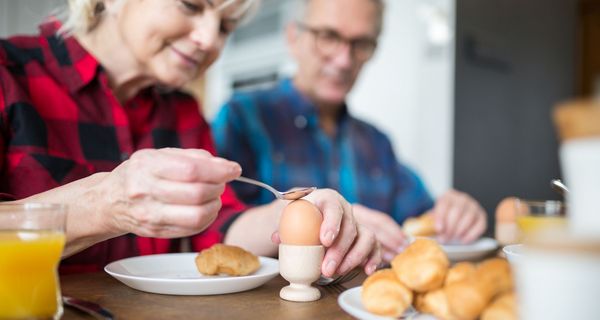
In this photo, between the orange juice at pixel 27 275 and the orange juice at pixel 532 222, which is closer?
the orange juice at pixel 27 275

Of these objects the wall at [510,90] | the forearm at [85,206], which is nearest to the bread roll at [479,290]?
the forearm at [85,206]

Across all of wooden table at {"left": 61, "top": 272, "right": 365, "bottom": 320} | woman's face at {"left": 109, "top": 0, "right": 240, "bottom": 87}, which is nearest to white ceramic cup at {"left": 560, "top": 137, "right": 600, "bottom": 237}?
wooden table at {"left": 61, "top": 272, "right": 365, "bottom": 320}

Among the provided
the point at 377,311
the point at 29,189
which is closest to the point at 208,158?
the point at 377,311

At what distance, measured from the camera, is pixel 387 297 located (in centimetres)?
62

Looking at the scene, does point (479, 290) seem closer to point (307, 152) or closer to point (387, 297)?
point (387, 297)

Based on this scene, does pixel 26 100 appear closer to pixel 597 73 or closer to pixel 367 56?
→ pixel 367 56

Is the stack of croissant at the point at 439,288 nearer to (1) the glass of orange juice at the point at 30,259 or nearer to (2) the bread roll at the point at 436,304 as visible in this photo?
(2) the bread roll at the point at 436,304

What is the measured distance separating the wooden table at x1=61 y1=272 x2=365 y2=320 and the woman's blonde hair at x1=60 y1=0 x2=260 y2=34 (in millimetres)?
677

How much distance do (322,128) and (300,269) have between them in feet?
4.74

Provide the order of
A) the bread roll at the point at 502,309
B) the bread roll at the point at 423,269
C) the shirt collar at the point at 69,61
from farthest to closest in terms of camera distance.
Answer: the shirt collar at the point at 69,61
the bread roll at the point at 423,269
the bread roll at the point at 502,309

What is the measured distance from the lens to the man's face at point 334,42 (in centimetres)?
202

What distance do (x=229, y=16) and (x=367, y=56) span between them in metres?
0.90

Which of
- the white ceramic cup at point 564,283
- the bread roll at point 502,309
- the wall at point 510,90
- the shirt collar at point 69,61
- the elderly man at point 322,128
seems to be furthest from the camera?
the wall at point 510,90

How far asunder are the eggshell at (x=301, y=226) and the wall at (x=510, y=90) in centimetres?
250
